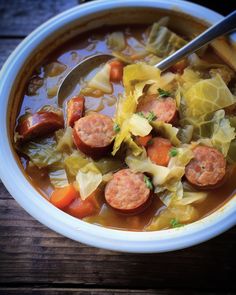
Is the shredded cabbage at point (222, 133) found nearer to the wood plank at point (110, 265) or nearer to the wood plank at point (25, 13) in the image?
the wood plank at point (110, 265)

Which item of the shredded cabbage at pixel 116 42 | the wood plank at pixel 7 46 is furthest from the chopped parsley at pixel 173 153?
the wood plank at pixel 7 46

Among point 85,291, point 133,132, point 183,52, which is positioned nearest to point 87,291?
point 85,291

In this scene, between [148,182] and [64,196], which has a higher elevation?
[148,182]

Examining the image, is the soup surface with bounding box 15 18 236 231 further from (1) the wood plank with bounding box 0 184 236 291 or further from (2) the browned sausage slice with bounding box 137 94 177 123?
(1) the wood plank with bounding box 0 184 236 291

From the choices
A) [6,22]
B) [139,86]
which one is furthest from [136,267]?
[6,22]

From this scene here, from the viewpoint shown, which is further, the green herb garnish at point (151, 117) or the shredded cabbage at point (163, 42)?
the shredded cabbage at point (163, 42)

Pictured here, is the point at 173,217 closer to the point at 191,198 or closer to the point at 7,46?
the point at 191,198

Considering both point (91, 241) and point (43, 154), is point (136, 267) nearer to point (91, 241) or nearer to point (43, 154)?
point (91, 241)
